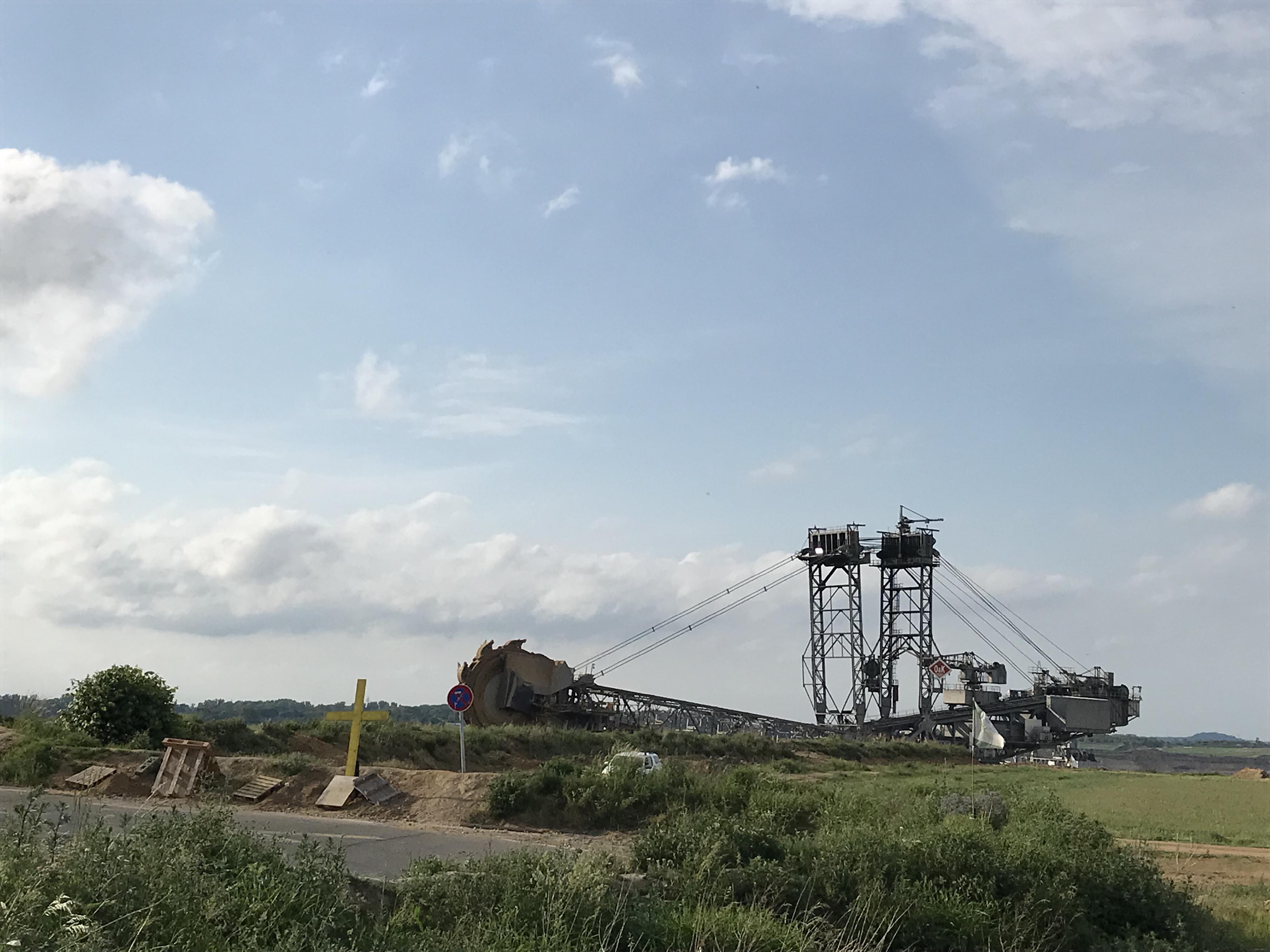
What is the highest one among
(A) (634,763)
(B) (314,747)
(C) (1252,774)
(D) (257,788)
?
(A) (634,763)

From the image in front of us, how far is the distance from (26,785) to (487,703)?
2941cm

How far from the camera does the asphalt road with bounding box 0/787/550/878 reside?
37.6 ft

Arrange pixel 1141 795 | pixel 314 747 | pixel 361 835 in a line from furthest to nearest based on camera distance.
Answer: pixel 1141 795 < pixel 314 747 < pixel 361 835

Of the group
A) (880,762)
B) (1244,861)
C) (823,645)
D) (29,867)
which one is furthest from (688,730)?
(29,867)

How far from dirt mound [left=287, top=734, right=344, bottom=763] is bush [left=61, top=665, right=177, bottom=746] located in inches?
175

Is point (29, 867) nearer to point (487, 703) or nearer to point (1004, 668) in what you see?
point (487, 703)

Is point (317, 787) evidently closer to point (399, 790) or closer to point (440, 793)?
point (399, 790)

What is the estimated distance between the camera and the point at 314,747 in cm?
2812

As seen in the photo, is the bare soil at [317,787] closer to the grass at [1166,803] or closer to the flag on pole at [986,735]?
the grass at [1166,803]

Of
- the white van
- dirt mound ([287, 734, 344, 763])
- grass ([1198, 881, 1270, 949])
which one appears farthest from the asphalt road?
dirt mound ([287, 734, 344, 763])

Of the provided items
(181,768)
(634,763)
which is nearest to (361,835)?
(634,763)

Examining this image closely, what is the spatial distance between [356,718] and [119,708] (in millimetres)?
7841

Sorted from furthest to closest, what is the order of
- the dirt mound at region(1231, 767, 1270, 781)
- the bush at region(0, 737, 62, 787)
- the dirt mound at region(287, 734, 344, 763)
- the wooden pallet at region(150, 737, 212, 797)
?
the dirt mound at region(1231, 767, 1270, 781) → the dirt mound at region(287, 734, 344, 763) → the bush at region(0, 737, 62, 787) → the wooden pallet at region(150, 737, 212, 797)

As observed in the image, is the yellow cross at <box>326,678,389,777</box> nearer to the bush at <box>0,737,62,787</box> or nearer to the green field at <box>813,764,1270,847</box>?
the bush at <box>0,737,62,787</box>
